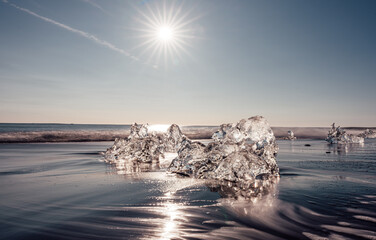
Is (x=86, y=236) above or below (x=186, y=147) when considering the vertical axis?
below

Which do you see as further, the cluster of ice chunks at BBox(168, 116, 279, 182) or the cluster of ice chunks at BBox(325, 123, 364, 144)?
the cluster of ice chunks at BBox(325, 123, 364, 144)

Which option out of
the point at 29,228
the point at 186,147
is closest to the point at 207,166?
the point at 186,147

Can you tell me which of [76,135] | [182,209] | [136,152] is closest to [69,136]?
[76,135]

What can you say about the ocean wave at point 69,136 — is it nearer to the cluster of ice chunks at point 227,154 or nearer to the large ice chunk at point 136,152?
the large ice chunk at point 136,152

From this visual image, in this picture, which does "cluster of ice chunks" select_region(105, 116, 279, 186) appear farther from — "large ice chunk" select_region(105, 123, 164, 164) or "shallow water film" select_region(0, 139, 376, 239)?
"shallow water film" select_region(0, 139, 376, 239)

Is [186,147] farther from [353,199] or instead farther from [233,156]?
[353,199]

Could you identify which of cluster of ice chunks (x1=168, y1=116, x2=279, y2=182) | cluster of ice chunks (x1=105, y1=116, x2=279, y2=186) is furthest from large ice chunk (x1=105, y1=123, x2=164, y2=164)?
cluster of ice chunks (x1=168, y1=116, x2=279, y2=182)

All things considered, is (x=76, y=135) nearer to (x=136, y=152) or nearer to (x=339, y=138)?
(x=136, y=152)
